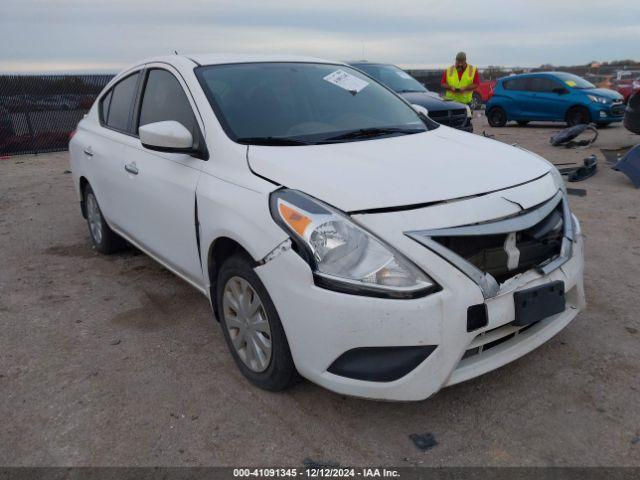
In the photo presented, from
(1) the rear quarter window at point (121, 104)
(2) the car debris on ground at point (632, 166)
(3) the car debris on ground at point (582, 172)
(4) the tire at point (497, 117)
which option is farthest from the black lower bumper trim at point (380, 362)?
(4) the tire at point (497, 117)

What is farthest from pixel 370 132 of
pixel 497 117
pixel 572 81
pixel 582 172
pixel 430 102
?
pixel 497 117

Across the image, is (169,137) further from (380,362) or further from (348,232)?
(380,362)

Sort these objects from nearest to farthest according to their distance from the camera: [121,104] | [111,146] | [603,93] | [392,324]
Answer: [392,324]
[111,146]
[121,104]
[603,93]

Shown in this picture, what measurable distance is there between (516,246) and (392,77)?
8376 millimetres

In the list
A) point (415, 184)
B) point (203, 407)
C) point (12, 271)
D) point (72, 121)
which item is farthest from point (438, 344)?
point (72, 121)

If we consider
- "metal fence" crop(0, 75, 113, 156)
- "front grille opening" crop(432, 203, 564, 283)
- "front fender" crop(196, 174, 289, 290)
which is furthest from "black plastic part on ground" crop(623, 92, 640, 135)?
"metal fence" crop(0, 75, 113, 156)

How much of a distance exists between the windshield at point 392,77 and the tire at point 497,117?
16.2 ft

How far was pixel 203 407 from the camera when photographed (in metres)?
2.65

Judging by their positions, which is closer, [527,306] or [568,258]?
[527,306]

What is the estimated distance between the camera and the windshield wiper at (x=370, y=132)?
3.06 metres

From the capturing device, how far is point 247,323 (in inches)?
105

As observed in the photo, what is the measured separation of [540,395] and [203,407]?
5.33 feet

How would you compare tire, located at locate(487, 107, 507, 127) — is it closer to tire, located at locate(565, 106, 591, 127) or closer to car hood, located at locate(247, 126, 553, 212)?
tire, located at locate(565, 106, 591, 127)

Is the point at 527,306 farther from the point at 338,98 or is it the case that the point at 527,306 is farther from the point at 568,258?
the point at 338,98
